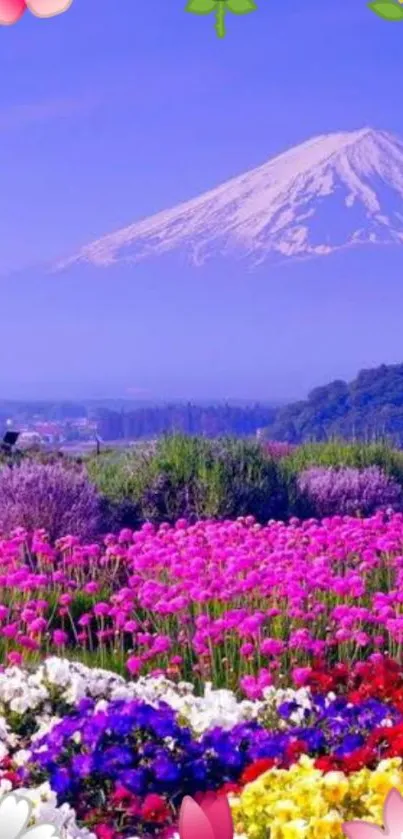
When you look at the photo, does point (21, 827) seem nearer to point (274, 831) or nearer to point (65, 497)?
point (274, 831)

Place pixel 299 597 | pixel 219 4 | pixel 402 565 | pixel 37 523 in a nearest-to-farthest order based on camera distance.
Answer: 1. pixel 219 4
2. pixel 299 597
3. pixel 402 565
4. pixel 37 523

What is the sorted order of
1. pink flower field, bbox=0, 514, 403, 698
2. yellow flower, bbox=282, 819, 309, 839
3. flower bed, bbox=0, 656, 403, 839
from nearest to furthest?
yellow flower, bbox=282, 819, 309, 839, flower bed, bbox=0, 656, 403, 839, pink flower field, bbox=0, 514, 403, 698

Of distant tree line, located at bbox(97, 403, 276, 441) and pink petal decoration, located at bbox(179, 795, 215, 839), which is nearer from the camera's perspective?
pink petal decoration, located at bbox(179, 795, 215, 839)

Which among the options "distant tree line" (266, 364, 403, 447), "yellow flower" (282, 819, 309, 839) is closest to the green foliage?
"yellow flower" (282, 819, 309, 839)

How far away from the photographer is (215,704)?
17.9ft

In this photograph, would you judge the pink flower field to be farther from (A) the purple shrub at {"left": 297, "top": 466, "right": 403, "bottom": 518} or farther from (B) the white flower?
(B) the white flower

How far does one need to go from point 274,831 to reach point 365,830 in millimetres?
1418

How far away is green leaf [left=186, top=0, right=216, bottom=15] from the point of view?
220 cm

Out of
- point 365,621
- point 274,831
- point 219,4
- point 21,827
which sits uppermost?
point 219,4

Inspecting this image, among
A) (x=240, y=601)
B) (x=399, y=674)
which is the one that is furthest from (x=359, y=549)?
(x=399, y=674)

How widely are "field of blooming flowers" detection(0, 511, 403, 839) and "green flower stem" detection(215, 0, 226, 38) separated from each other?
63.9 inches

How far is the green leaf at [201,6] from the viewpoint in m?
2.20

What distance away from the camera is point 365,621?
8477mm

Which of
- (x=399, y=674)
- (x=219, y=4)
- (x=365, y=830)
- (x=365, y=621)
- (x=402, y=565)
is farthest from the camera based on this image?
(x=402, y=565)
